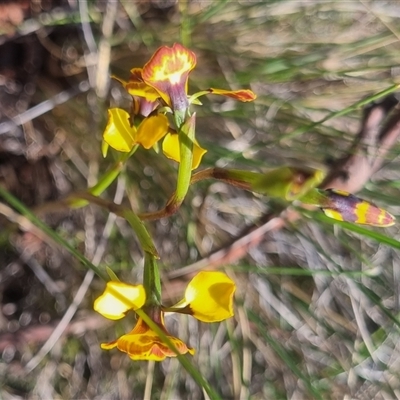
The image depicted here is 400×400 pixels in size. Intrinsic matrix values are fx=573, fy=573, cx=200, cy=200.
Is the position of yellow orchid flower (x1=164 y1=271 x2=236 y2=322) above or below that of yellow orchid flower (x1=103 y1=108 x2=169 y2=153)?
below

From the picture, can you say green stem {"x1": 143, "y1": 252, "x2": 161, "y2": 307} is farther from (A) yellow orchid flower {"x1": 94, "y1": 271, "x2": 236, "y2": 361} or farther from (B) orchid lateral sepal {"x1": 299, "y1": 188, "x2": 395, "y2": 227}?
(B) orchid lateral sepal {"x1": 299, "y1": 188, "x2": 395, "y2": 227}

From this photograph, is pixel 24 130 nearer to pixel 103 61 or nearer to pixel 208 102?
pixel 103 61

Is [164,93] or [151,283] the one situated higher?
[164,93]

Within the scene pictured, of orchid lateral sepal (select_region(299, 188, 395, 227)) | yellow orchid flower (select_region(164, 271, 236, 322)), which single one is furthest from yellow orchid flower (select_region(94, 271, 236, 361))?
orchid lateral sepal (select_region(299, 188, 395, 227))

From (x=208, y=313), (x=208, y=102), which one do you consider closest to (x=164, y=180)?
(x=208, y=102)

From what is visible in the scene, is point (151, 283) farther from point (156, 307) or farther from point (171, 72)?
point (171, 72)

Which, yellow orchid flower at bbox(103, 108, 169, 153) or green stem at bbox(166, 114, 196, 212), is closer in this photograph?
green stem at bbox(166, 114, 196, 212)

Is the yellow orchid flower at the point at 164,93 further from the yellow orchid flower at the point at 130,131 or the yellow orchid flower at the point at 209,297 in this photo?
the yellow orchid flower at the point at 209,297

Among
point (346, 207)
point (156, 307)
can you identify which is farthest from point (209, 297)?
point (346, 207)
